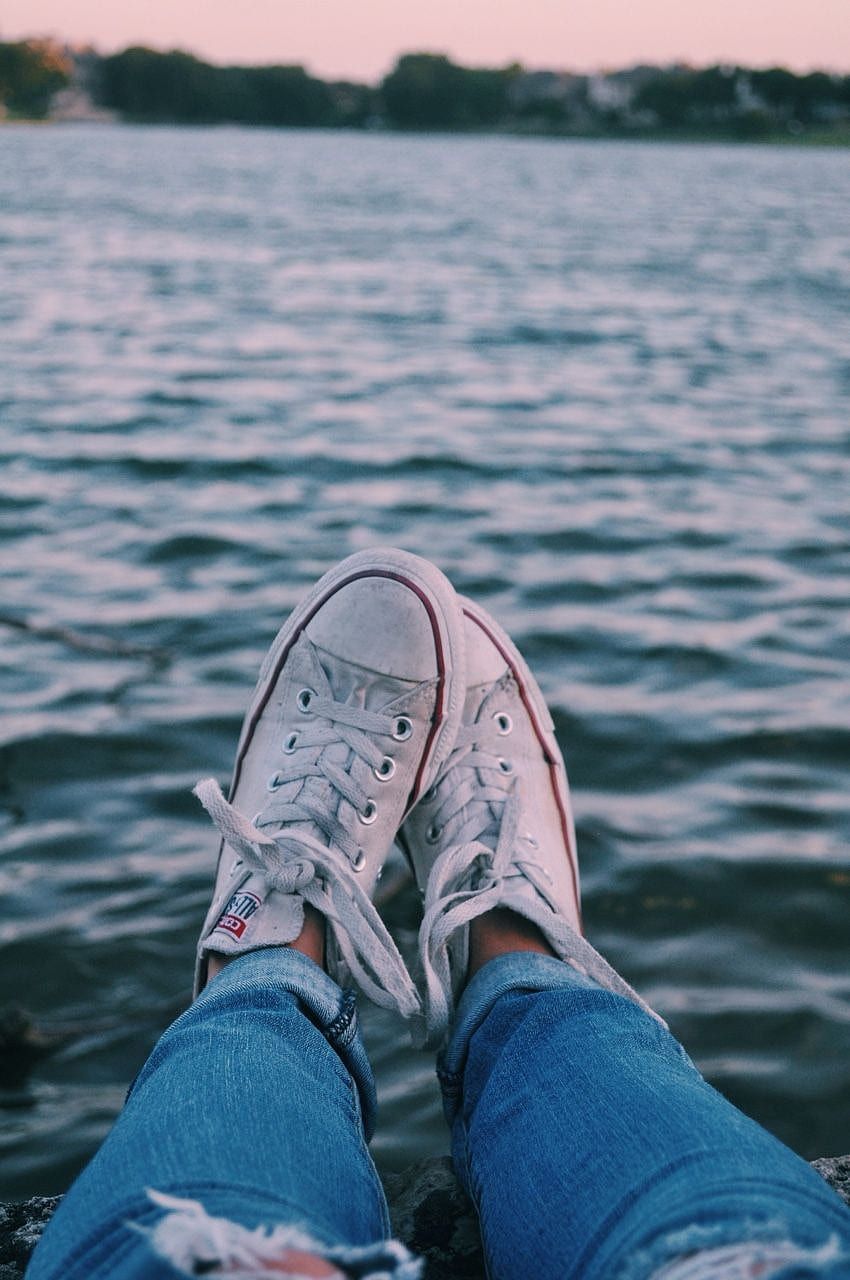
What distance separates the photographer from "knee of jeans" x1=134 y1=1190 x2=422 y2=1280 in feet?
2.74

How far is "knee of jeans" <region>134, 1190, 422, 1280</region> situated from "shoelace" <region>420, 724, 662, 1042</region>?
22.8 inches

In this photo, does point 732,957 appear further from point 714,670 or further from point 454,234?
point 454,234

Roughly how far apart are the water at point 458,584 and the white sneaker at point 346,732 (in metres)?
0.38

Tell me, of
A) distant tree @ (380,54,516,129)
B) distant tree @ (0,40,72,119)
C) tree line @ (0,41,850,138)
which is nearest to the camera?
tree line @ (0,41,850,138)

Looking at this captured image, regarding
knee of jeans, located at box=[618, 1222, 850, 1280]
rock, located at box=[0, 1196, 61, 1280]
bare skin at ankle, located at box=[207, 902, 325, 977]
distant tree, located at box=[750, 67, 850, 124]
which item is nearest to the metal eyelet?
bare skin at ankle, located at box=[207, 902, 325, 977]

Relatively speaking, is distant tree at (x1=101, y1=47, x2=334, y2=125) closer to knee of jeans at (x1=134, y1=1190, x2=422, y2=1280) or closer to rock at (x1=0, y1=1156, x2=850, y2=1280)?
rock at (x1=0, y1=1156, x2=850, y2=1280)

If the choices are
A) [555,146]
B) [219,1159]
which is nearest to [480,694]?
[219,1159]

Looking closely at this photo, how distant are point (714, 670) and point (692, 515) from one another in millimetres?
Answer: 1348

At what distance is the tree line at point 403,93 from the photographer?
227ft

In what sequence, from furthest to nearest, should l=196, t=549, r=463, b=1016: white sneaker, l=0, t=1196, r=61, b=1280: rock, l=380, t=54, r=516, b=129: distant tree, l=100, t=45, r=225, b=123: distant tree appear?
1. l=100, t=45, r=225, b=123: distant tree
2. l=380, t=54, r=516, b=129: distant tree
3. l=196, t=549, r=463, b=1016: white sneaker
4. l=0, t=1196, r=61, b=1280: rock

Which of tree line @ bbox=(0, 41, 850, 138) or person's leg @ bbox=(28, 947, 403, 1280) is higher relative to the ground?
tree line @ bbox=(0, 41, 850, 138)

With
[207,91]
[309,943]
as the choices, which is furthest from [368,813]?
[207,91]

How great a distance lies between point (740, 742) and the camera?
2.88 metres

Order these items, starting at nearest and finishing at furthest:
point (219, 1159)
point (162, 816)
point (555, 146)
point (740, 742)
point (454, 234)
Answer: point (219, 1159)
point (162, 816)
point (740, 742)
point (454, 234)
point (555, 146)
